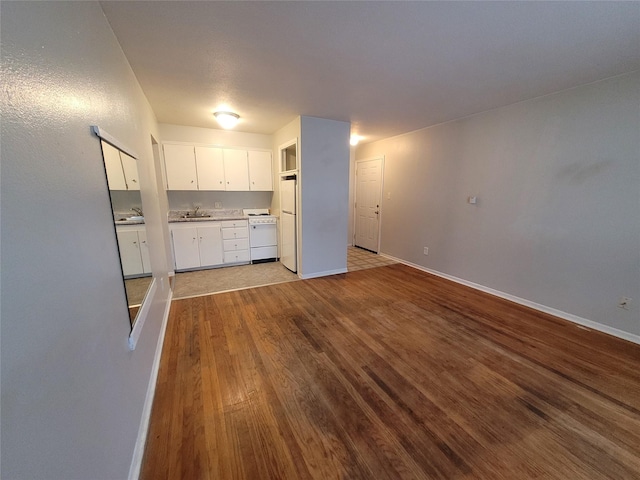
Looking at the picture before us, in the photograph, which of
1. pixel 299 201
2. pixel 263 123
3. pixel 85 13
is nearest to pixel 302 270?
pixel 299 201

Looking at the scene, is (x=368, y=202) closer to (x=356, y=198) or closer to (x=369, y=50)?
(x=356, y=198)

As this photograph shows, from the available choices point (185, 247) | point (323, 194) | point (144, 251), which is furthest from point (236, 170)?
point (144, 251)

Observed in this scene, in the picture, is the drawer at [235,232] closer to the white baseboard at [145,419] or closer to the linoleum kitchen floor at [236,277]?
the linoleum kitchen floor at [236,277]

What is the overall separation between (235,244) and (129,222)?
3028 millimetres

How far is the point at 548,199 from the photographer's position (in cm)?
288

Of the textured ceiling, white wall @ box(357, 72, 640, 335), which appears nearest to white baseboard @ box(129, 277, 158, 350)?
the textured ceiling

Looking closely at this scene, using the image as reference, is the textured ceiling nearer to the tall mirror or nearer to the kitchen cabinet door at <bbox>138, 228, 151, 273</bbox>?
the tall mirror

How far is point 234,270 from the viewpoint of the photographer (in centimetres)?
449

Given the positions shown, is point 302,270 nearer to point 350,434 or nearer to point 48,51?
point 350,434

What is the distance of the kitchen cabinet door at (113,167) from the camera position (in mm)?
1325

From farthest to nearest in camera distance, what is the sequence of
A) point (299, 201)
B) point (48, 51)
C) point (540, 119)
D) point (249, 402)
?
point (299, 201) < point (540, 119) < point (249, 402) < point (48, 51)

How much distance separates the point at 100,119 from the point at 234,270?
11.2ft

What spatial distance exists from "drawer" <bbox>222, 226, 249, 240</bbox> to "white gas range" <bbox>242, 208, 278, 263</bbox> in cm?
9

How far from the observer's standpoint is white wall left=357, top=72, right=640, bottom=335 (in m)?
2.40
